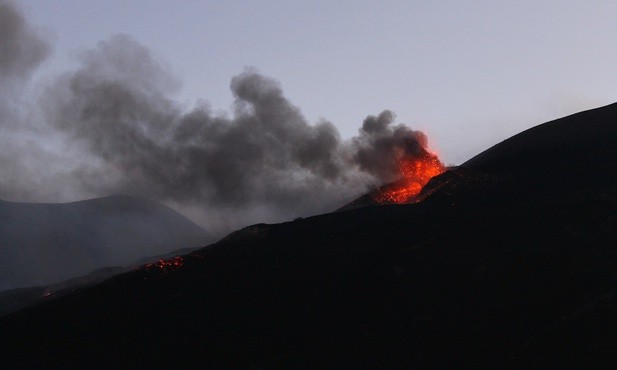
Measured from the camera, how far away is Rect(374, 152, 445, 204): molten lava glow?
80.6 meters

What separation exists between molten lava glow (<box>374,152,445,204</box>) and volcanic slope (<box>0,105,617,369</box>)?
599 inches

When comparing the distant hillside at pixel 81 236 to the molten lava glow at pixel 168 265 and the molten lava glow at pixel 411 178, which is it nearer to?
the molten lava glow at pixel 411 178

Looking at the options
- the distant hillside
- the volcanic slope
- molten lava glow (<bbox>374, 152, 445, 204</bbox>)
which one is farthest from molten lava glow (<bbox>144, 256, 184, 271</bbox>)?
the distant hillside

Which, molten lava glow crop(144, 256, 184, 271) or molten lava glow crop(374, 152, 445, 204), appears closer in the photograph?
molten lava glow crop(144, 256, 184, 271)

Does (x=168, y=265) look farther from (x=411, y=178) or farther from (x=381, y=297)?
(x=411, y=178)

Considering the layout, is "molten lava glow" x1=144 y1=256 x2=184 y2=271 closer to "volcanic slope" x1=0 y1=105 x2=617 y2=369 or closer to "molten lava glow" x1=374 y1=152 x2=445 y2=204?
"volcanic slope" x1=0 y1=105 x2=617 y2=369

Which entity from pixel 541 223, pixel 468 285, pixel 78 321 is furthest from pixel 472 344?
pixel 78 321

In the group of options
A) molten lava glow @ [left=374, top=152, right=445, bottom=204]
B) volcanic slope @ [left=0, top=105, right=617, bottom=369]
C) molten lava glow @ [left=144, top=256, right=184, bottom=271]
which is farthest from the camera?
molten lava glow @ [left=374, top=152, right=445, bottom=204]

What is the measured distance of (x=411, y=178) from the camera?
88.6 meters

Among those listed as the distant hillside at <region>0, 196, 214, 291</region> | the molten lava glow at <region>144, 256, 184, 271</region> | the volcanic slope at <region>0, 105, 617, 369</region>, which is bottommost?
the volcanic slope at <region>0, 105, 617, 369</region>

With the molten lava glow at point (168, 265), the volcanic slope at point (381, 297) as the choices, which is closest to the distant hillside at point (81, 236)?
the molten lava glow at point (168, 265)

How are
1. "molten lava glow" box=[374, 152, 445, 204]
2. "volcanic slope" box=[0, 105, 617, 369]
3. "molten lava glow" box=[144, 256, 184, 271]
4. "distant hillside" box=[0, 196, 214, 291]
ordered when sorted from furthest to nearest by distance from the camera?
"distant hillside" box=[0, 196, 214, 291]
"molten lava glow" box=[374, 152, 445, 204]
"molten lava glow" box=[144, 256, 184, 271]
"volcanic slope" box=[0, 105, 617, 369]

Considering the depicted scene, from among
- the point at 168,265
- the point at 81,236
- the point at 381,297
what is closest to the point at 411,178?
the point at 168,265

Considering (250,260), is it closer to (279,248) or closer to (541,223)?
(279,248)
